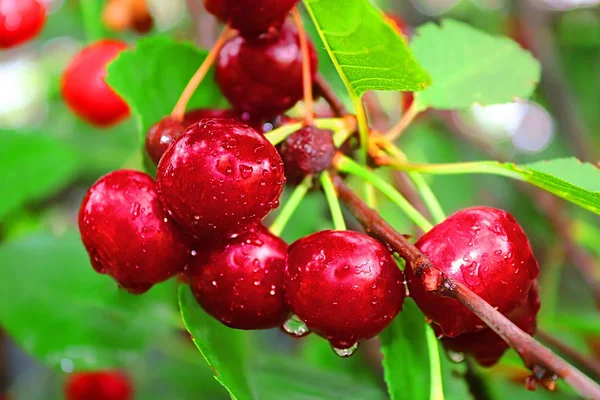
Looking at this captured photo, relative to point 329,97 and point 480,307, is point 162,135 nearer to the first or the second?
point 329,97

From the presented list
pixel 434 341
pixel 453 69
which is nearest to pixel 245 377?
pixel 434 341

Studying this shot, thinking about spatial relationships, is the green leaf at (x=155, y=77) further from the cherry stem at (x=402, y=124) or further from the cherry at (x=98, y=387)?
the cherry at (x=98, y=387)

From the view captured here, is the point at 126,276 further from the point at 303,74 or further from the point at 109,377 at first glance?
the point at 109,377

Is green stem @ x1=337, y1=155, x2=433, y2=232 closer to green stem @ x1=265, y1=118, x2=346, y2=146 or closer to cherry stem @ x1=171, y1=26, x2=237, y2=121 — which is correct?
green stem @ x1=265, y1=118, x2=346, y2=146

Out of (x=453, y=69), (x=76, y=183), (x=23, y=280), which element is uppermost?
(x=453, y=69)

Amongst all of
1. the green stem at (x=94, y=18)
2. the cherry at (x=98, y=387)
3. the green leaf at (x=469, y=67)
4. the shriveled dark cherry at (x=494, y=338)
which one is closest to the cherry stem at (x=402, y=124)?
the green leaf at (x=469, y=67)

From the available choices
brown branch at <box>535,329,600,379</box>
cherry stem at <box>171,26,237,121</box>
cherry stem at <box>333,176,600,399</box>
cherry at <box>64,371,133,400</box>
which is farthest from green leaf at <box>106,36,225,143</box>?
cherry at <box>64,371,133,400</box>

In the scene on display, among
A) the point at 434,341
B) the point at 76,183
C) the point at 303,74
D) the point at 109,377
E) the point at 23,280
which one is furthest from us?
the point at 76,183
